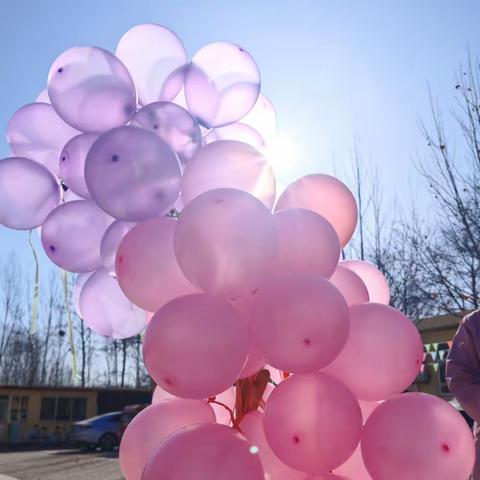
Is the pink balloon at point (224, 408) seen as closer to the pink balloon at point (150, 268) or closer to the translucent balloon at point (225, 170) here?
the pink balloon at point (150, 268)

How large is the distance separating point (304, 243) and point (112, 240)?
0.98m

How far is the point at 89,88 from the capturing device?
2.64 meters

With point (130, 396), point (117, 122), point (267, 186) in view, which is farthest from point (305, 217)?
point (130, 396)

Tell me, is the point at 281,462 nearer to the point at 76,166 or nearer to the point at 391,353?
the point at 391,353

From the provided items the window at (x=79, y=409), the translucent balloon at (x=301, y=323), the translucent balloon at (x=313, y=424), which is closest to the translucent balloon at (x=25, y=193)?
the translucent balloon at (x=301, y=323)

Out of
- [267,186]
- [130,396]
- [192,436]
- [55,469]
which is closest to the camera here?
[192,436]

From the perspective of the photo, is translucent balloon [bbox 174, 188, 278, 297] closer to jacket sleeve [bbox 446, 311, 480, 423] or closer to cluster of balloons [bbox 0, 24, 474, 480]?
cluster of balloons [bbox 0, 24, 474, 480]

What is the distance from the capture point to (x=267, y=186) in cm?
248

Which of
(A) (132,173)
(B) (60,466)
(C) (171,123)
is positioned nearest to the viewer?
(A) (132,173)

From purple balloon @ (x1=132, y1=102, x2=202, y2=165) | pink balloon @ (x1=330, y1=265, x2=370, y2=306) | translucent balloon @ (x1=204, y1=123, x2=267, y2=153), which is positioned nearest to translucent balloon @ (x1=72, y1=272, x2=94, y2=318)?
purple balloon @ (x1=132, y1=102, x2=202, y2=165)

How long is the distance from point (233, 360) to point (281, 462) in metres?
0.53

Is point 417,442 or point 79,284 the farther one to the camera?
point 79,284

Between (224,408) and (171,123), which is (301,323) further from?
(171,123)

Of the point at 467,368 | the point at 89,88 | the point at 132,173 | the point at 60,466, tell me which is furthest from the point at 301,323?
the point at 60,466
